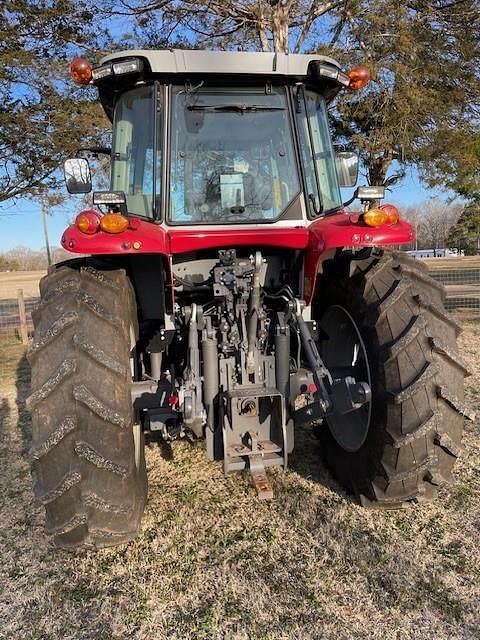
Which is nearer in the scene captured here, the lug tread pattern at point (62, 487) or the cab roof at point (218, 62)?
the lug tread pattern at point (62, 487)

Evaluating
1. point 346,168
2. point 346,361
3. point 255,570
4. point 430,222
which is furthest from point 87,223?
point 430,222

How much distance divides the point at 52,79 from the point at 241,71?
6.60 metres

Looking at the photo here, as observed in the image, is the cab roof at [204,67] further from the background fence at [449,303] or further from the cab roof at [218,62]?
the background fence at [449,303]

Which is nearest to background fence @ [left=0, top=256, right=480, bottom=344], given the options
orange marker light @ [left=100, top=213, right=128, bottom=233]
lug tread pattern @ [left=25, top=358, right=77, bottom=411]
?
orange marker light @ [left=100, top=213, right=128, bottom=233]

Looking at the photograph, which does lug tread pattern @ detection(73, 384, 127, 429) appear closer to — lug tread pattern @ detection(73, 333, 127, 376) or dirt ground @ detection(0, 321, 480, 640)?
lug tread pattern @ detection(73, 333, 127, 376)

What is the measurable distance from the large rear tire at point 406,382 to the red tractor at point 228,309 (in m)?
0.01

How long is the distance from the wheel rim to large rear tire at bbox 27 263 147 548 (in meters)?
1.34

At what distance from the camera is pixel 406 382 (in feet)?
8.66

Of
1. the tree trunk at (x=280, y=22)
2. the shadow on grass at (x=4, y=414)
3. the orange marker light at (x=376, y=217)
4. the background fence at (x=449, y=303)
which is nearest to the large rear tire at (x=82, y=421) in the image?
the orange marker light at (x=376, y=217)

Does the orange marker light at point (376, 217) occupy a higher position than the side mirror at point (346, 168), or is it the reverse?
the side mirror at point (346, 168)

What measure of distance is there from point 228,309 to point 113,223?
845mm

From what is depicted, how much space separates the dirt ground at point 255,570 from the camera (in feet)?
7.38

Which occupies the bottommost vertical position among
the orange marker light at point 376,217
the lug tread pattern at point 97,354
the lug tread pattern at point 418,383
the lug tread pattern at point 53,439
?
the lug tread pattern at point 53,439

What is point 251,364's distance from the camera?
9.80ft
